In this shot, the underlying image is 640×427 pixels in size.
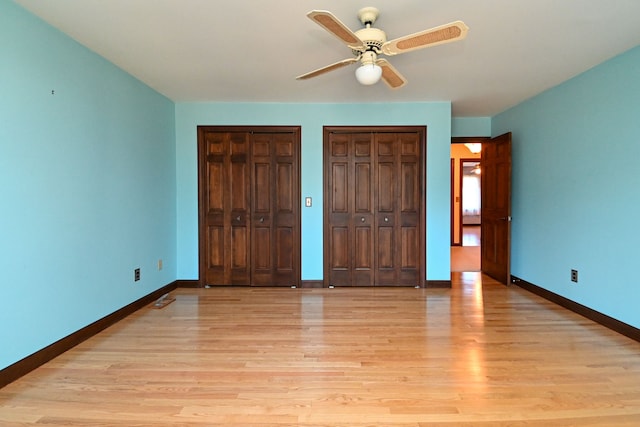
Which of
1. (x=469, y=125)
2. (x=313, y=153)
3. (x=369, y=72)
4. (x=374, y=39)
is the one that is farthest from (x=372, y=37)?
(x=469, y=125)

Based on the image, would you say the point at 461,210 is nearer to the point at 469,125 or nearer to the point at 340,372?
the point at 469,125

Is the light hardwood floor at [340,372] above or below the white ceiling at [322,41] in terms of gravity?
below

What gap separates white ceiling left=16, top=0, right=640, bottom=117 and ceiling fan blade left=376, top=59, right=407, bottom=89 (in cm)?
28

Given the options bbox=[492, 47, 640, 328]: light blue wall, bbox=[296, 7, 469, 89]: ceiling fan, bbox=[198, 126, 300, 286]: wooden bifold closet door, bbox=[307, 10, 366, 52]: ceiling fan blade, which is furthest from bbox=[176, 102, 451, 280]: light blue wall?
bbox=[307, 10, 366, 52]: ceiling fan blade

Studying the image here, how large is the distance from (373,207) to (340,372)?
8.57 feet

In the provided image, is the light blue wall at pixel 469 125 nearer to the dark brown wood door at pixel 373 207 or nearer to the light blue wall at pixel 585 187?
the light blue wall at pixel 585 187

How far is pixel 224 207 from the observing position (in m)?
4.63

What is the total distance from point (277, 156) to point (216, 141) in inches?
33.1

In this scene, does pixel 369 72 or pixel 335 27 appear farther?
pixel 369 72

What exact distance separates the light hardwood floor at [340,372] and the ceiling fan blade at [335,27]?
2.13 metres

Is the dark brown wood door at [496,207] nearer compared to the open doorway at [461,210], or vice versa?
the dark brown wood door at [496,207]

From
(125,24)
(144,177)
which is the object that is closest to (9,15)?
(125,24)

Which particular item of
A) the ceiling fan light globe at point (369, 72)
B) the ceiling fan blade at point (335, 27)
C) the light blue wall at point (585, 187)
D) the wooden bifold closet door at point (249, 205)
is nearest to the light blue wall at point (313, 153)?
the wooden bifold closet door at point (249, 205)

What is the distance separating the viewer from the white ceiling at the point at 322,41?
2.30 meters
